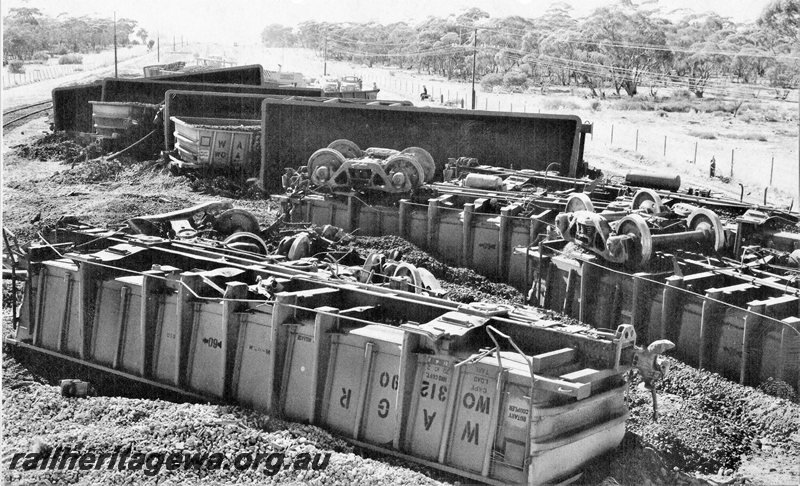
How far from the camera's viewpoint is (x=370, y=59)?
97.8 meters

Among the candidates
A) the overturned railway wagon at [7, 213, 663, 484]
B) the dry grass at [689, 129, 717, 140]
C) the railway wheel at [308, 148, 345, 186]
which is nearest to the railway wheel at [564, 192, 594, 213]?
the overturned railway wagon at [7, 213, 663, 484]

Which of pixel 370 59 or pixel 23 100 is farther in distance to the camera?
pixel 370 59

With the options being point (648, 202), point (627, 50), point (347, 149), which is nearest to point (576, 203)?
point (648, 202)

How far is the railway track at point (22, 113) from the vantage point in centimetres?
4393

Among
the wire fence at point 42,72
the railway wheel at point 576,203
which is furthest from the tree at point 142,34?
the railway wheel at point 576,203

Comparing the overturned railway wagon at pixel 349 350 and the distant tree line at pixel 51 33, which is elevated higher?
the distant tree line at pixel 51 33

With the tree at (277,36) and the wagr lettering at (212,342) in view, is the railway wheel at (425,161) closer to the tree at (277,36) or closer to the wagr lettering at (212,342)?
the wagr lettering at (212,342)

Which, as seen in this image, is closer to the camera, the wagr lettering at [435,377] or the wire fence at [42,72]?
the wagr lettering at [435,377]

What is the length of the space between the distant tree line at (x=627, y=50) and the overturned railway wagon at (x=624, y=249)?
85.5ft

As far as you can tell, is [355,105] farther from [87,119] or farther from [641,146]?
[641,146]

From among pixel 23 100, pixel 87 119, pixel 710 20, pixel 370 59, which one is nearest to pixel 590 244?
pixel 87 119

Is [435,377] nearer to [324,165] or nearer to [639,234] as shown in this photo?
[639,234]

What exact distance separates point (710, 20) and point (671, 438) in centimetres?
6148

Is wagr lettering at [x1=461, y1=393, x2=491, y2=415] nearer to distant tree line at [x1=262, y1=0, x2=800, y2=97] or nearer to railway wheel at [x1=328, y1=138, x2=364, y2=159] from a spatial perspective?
railway wheel at [x1=328, y1=138, x2=364, y2=159]
